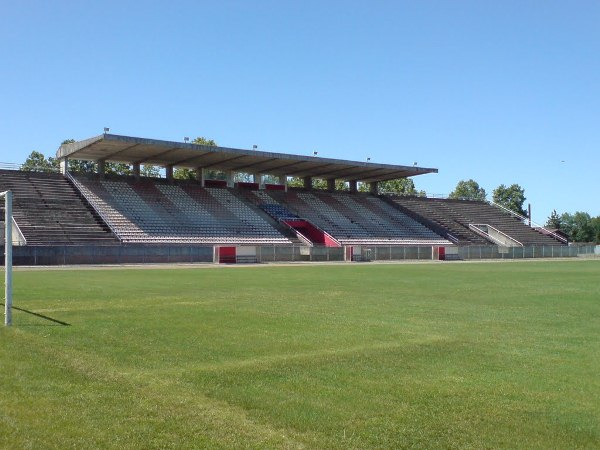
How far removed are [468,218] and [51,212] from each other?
5374 centimetres

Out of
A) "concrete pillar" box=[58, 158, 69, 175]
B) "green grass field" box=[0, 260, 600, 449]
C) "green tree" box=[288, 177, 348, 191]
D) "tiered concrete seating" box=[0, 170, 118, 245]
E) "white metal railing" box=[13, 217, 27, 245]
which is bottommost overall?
"green grass field" box=[0, 260, 600, 449]

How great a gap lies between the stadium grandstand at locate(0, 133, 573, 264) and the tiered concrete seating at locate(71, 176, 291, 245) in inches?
4.6

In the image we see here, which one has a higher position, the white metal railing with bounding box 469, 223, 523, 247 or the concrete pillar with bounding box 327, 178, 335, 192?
the concrete pillar with bounding box 327, 178, 335, 192

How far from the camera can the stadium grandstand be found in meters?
48.6

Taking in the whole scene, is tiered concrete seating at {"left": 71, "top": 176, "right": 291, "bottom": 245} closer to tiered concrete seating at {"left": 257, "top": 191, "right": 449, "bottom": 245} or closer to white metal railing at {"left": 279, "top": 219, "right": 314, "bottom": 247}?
white metal railing at {"left": 279, "top": 219, "right": 314, "bottom": 247}

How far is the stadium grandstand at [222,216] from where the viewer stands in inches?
1914

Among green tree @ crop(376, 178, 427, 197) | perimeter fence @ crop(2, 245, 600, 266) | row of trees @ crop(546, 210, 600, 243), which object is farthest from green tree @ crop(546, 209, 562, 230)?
perimeter fence @ crop(2, 245, 600, 266)

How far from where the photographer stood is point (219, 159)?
6241cm

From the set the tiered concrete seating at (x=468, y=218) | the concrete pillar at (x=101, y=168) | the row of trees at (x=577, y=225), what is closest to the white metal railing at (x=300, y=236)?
the concrete pillar at (x=101, y=168)

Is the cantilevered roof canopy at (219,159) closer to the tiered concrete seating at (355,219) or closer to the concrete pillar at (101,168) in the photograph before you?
the concrete pillar at (101,168)

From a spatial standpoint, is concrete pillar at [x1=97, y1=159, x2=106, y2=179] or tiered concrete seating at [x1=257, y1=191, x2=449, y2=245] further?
tiered concrete seating at [x1=257, y1=191, x2=449, y2=245]

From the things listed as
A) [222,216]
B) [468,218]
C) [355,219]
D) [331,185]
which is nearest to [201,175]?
[222,216]

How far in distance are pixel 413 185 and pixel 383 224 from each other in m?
59.6

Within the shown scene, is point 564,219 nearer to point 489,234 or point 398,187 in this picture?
point 398,187
